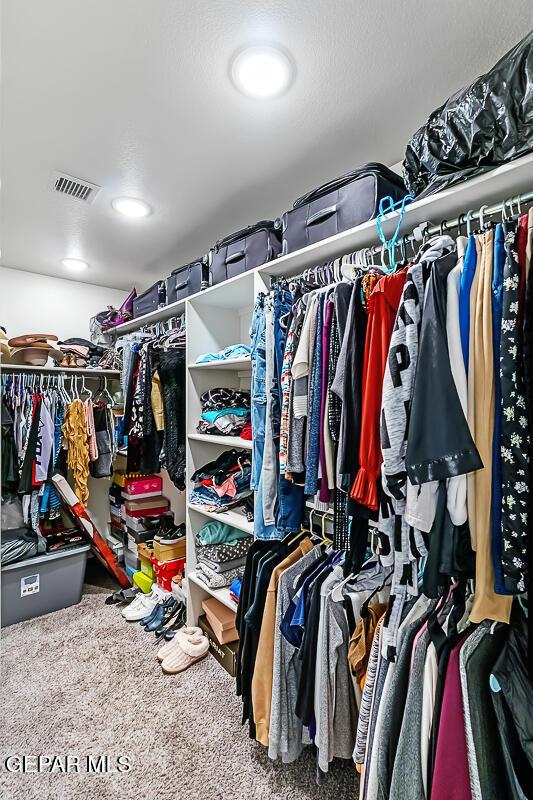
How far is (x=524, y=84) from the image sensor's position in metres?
0.88

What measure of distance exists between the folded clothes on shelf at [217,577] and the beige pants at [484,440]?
1.45 meters

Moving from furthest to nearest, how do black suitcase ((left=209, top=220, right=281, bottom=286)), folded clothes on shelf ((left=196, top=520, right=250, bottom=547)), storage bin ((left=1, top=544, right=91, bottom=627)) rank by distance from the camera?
storage bin ((left=1, top=544, right=91, bottom=627)), folded clothes on shelf ((left=196, top=520, right=250, bottom=547)), black suitcase ((left=209, top=220, right=281, bottom=286))

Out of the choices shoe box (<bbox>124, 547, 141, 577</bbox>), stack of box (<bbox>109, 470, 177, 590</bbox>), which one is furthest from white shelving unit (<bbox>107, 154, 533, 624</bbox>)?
shoe box (<bbox>124, 547, 141, 577</bbox>)

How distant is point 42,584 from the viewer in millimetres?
2412

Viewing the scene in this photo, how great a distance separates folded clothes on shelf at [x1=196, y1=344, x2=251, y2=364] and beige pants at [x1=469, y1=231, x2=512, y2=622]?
3.96 feet

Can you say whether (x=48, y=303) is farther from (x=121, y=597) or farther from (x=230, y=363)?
(x=121, y=597)

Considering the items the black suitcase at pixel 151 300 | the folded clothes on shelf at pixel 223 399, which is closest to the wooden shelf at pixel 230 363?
the folded clothes on shelf at pixel 223 399

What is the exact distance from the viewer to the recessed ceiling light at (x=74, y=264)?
2.81 meters

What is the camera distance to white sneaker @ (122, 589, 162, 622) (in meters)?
2.35

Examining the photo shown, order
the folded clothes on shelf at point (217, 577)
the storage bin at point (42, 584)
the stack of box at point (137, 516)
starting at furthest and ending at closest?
the stack of box at point (137, 516)
the storage bin at point (42, 584)
the folded clothes on shelf at point (217, 577)

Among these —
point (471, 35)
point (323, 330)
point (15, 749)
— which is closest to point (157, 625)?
point (15, 749)

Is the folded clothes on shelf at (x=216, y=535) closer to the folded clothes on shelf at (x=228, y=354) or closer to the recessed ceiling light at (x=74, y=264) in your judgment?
the folded clothes on shelf at (x=228, y=354)

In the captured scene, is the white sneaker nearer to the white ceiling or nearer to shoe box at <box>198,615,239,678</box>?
shoe box at <box>198,615,239,678</box>

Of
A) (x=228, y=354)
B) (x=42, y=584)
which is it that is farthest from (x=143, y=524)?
(x=228, y=354)
